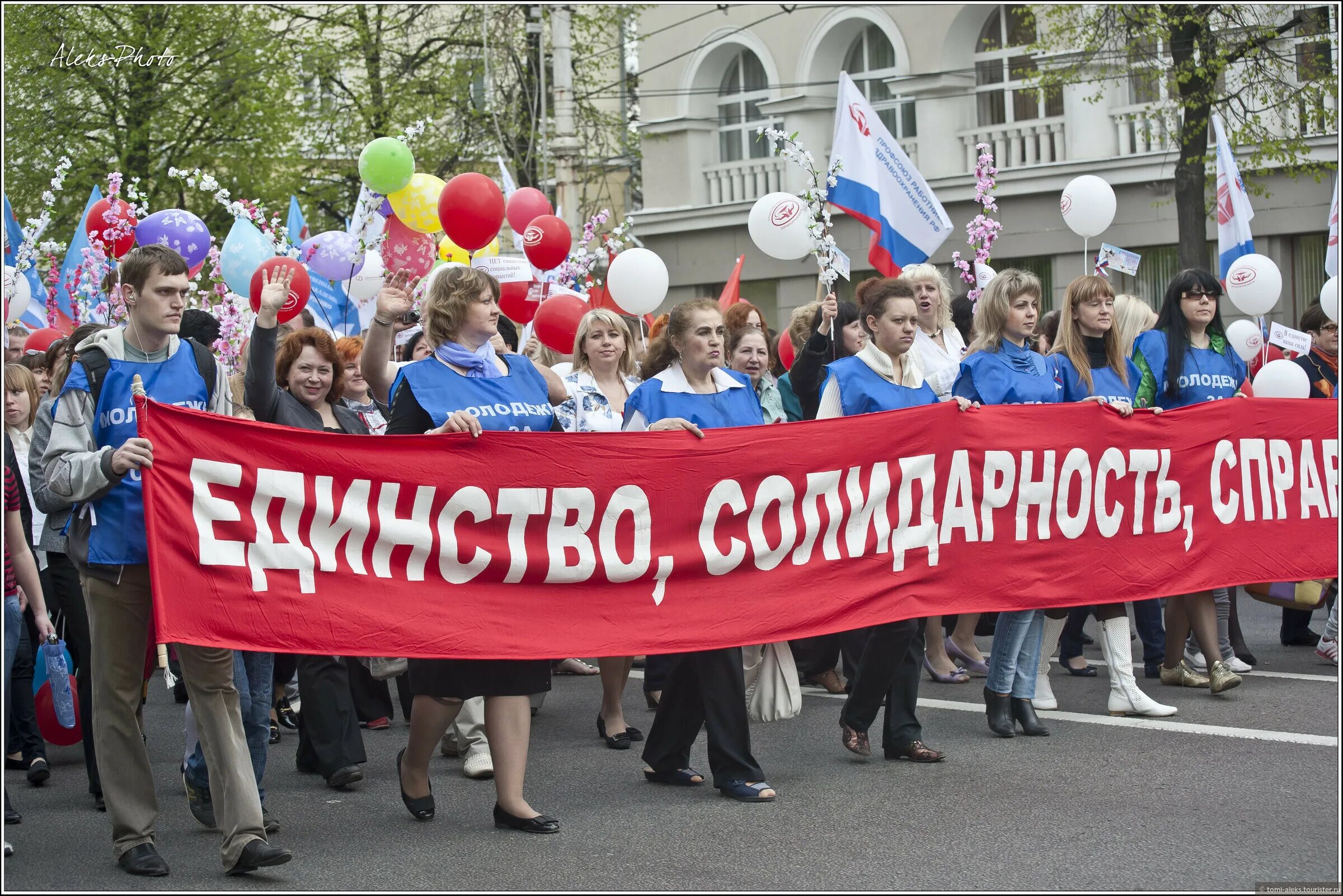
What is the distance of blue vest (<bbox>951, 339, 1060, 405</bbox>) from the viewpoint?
24.5 ft

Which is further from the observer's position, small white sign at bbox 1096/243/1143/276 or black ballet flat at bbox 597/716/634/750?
small white sign at bbox 1096/243/1143/276

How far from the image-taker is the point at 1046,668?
783 centimetres

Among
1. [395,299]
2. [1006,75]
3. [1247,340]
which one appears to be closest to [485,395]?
[395,299]

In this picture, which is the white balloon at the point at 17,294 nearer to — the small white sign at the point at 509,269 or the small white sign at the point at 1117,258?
the small white sign at the point at 509,269

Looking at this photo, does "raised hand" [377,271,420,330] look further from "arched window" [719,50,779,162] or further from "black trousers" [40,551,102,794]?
"arched window" [719,50,779,162]

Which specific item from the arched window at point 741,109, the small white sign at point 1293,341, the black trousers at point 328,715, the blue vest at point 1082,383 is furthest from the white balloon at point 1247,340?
the arched window at point 741,109

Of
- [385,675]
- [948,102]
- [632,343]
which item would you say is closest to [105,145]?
[948,102]

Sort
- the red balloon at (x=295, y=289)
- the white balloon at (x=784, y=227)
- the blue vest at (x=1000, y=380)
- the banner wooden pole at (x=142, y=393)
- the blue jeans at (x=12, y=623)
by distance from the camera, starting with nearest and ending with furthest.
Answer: the banner wooden pole at (x=142, y=393), the blue jeans at (x=12, y=623), the blue vest at (x=1000, y=380), the red balloon at (x=295, y=289), the white balloon at (x=784, y=227)

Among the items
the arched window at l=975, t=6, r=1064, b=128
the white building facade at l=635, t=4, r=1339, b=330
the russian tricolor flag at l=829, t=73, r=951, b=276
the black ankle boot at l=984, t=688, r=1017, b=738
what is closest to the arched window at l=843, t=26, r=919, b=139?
the white building facade at l=635, t=4, r=1339, b=330

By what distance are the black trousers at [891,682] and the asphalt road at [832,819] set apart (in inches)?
7.2

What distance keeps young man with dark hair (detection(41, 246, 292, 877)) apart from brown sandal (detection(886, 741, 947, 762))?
271cm

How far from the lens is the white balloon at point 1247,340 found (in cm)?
1303

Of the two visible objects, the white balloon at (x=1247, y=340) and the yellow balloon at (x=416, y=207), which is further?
the white balloon at (x=1247, y=340)

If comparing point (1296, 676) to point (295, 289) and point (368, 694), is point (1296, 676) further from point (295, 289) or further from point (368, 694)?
point (295, 289)
